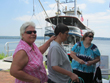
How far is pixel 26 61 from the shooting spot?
4.22 feet

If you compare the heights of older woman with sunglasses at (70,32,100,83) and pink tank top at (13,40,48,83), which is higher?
pink tank top at (13,40,48,83)

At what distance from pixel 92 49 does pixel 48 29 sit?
1460cm

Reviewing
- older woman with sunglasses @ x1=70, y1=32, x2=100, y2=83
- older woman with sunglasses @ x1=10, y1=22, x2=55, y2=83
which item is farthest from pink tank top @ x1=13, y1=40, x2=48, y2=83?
older woman with sunglasses @ x1=70, y1=32, x2=100, y2=83

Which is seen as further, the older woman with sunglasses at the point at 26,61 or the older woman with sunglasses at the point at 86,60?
the older woman with sunglasses at the point at 86,60

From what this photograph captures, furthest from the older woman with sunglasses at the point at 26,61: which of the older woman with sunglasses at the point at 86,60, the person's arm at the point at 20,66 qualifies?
the older woman with sunglasses at the point at 86,60

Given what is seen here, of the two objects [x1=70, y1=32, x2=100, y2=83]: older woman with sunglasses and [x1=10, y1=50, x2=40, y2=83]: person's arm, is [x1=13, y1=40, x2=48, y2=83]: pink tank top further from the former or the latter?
[x1=70, y1=32, x2=100, y2=83]: older woman with sunglasses

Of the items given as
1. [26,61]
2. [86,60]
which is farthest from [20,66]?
[86,60]

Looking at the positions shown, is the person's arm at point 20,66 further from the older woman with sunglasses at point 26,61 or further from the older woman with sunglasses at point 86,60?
the older woman with sunglasses at point 86,60

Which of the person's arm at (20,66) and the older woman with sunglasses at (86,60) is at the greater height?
the person's arm at (20,66)

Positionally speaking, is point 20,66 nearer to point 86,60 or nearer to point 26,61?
point 26,61

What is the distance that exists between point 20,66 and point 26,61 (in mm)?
86

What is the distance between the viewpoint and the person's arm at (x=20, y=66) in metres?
1.21

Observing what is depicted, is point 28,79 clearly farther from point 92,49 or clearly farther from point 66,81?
point 92,49

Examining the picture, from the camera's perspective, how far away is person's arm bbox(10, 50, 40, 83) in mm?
1210
